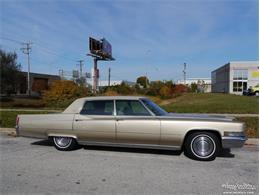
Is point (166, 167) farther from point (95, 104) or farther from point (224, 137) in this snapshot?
point (95, 104)

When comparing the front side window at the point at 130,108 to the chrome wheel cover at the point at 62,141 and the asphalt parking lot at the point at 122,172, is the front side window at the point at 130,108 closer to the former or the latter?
the asphalt parking lot at the point at 122,172

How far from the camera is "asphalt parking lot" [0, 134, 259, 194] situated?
4246 millimetres

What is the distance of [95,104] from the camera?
22.5 ft

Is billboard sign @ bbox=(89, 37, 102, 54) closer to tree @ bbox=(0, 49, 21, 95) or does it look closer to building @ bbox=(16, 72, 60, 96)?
tree @ bbox=(0, 49, 21, 95)

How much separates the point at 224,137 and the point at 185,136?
826 mm

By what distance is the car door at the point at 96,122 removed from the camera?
646 centimetres

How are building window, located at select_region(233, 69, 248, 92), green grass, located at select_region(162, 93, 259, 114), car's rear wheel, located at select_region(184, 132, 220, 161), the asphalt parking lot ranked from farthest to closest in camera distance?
building window, located at select_region(233, 69, 248, 92), green grass, located at select_region(162, 93, 259, 114), car's rear wheel, located at select_region(184, 132, 220, 161), the asphalt parking lot

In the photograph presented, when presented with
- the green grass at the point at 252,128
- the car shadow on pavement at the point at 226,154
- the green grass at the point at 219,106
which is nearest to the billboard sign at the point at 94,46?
the green grass at the point at 219,106

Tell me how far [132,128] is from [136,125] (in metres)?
0.12

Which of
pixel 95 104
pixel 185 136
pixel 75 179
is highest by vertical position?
pixel 95 104

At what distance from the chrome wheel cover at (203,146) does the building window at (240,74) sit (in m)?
59.2

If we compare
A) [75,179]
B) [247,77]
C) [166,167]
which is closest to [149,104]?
[166,167]

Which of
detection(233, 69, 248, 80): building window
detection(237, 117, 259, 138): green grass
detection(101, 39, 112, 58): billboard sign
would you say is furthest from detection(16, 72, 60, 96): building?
detection(237, 117, 259, 138): green grass

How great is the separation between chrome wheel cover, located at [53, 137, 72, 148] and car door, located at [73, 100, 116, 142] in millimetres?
348
